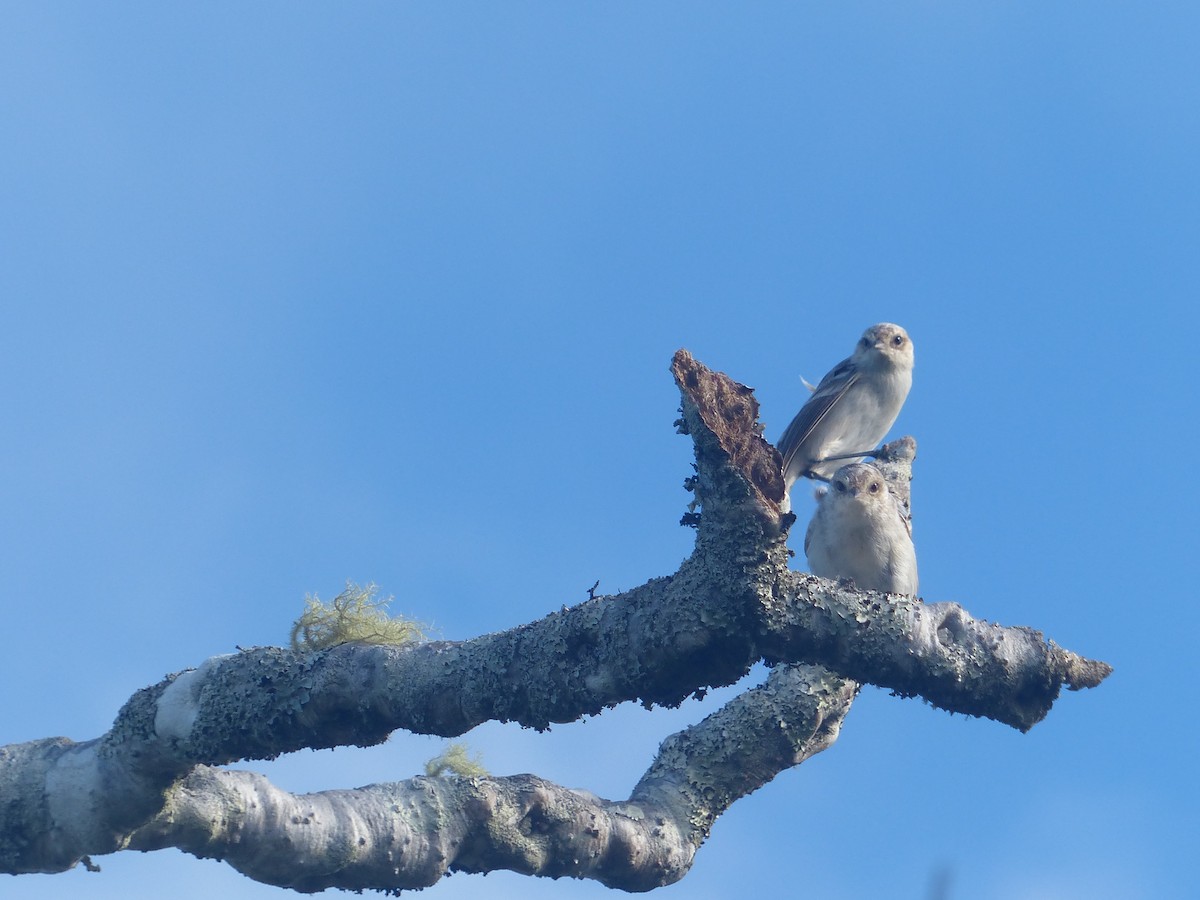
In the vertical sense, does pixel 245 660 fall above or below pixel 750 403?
below

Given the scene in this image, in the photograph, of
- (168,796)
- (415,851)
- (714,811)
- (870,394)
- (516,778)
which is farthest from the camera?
Answer: (870,394)

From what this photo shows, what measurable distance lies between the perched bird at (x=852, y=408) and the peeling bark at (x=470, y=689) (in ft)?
11.8

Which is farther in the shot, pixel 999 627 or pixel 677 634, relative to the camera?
pixel 999 627

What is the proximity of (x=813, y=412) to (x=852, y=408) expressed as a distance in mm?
359

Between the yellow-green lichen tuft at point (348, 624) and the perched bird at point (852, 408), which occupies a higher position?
the perched bird at point (852, 408)

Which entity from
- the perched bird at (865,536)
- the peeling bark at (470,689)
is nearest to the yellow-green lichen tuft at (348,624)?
the peeling bark at (470,689)

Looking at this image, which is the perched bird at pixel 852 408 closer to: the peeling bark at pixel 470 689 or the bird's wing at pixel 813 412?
the bird's wing at pixel 813 412

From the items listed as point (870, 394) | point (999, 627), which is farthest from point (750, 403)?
point (870, 394)

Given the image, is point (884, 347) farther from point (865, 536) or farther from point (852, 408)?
point (865, 536)

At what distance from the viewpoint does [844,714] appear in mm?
6906

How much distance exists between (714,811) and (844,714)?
1.01 metres

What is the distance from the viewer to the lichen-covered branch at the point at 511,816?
5078 millimetres

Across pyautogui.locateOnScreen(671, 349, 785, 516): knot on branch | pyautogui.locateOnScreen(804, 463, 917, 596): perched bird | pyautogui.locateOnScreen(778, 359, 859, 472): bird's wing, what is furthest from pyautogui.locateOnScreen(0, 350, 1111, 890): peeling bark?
pyautogui.locateOnScreen(778, 359, 859, 472): bird's wing

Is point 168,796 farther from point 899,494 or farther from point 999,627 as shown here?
point 899,494
